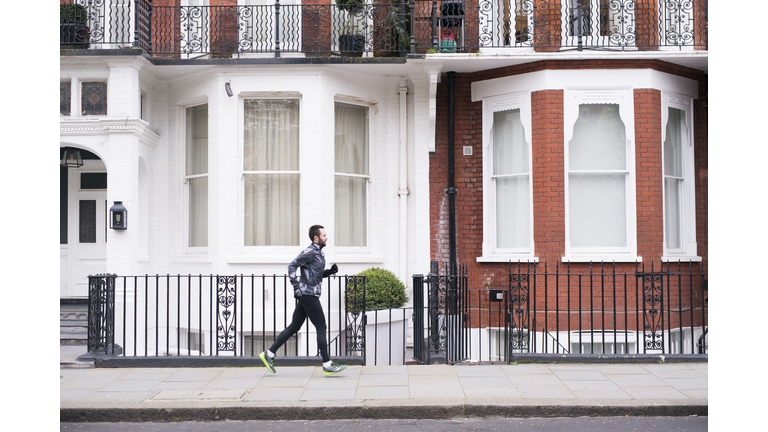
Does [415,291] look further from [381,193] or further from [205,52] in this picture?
[205,52]

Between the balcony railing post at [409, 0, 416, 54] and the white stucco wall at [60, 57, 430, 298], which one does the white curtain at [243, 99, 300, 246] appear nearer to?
the white stucco wall at [60, 57, 430, 298]

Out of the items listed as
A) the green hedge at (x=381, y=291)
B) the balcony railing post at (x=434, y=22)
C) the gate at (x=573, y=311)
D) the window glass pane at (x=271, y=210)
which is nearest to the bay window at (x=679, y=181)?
the gate at (x=573, y=311)

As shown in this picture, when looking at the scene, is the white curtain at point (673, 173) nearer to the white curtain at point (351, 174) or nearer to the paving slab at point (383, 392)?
the paving slab at point (383, 392)

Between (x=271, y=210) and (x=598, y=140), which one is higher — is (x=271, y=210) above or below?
below

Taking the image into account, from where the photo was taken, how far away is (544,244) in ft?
34.4

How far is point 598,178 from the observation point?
10734 millimetres

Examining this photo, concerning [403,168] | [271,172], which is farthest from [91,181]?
[403,168]

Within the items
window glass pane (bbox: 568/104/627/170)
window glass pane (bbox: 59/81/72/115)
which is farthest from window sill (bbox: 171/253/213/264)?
window glass pane (bbox: 568/104/627/170)

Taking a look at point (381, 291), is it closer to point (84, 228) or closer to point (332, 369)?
point (332, 369)

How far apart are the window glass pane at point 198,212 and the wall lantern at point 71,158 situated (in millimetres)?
2065

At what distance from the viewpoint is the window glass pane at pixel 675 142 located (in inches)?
441

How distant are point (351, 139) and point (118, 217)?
398 cm

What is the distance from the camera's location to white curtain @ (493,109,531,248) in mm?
11078

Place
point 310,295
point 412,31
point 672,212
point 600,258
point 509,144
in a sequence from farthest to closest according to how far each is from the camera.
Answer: point 509,144
point 672,212
point 412,31
point 600,258
point 310,295
